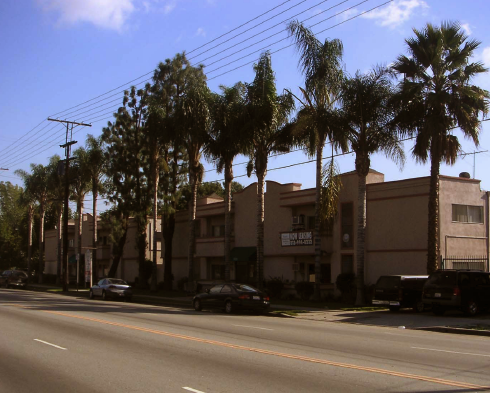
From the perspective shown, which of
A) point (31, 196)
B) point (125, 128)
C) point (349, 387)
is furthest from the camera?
point (31, 196)

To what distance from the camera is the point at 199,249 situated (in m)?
41.7

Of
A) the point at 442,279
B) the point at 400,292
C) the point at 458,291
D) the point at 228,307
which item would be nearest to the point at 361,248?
the point at 400,292

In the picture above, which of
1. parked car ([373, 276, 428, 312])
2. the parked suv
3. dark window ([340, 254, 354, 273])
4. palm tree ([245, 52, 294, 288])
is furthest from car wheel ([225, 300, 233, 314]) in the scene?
dark window ([340, 254, 354, 273])

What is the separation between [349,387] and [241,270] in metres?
31.5

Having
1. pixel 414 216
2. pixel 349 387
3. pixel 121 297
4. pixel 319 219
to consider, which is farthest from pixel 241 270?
pixel 349 387

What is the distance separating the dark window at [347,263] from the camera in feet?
102

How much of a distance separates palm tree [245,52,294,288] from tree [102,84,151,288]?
1524cm

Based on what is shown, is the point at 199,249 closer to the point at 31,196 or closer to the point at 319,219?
the point at 319,219

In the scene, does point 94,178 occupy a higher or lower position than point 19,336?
higher

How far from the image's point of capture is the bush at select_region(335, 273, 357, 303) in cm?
2900

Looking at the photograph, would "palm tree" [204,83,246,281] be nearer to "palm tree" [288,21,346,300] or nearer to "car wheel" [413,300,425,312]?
"palm tree" [288,21,346,300]

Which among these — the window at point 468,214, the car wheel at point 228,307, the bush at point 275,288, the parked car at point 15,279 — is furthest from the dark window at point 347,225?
the parked car at point 15,279

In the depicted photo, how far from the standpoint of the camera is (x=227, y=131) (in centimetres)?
3150

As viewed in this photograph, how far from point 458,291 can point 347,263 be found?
400 inches
